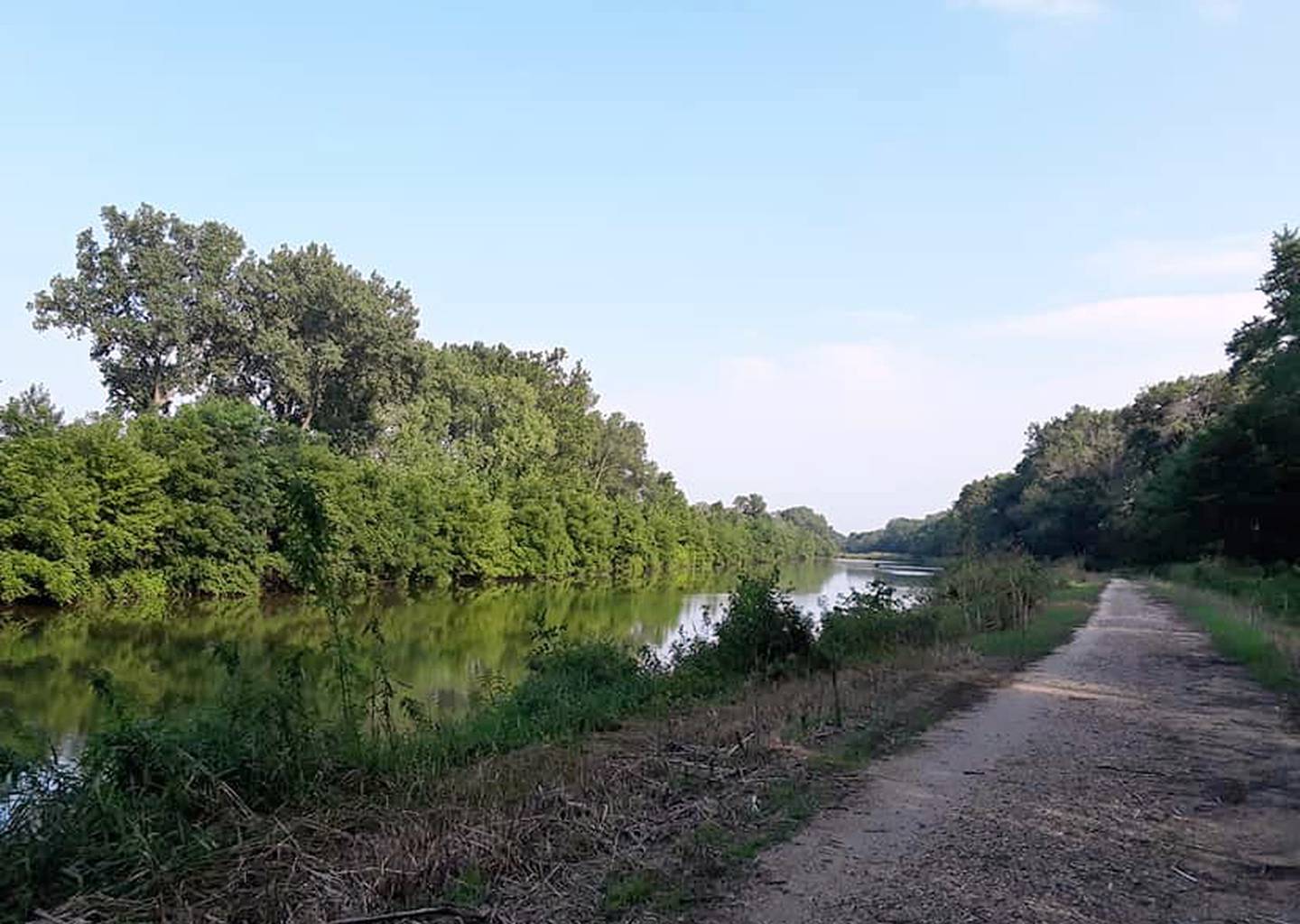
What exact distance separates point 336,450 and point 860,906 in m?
53.4

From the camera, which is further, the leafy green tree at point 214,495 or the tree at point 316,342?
the tree at point 316,342

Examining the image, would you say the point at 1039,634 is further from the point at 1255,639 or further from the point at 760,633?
the point at 760,633

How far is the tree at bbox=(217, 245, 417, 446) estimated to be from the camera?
176ft

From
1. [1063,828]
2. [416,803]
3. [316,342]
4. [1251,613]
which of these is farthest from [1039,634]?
[316,342]

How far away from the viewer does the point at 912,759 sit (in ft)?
29.5

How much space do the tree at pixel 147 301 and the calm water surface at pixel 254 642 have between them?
19096mm

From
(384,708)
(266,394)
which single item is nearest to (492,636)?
(384,708)

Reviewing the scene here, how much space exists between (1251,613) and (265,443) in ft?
132

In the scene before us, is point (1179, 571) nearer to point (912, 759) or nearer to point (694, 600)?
point (694, 600)

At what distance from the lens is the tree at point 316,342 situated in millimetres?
53781

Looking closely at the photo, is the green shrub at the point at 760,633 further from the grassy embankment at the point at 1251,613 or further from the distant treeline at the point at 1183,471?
the distant treeline at the point at 1183,471

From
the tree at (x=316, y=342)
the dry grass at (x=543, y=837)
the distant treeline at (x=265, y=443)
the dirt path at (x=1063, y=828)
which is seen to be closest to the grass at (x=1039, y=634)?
the dirt path at (x=1063, y=828)

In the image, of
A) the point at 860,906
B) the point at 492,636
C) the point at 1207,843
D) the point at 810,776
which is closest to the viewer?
the point at 860,906

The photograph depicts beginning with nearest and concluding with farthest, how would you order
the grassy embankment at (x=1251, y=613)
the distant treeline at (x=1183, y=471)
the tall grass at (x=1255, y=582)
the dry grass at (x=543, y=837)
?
the dry grass at (x=543, y=837)
the grassy embankment at (x=1251, y=613)
the tall grass at (x=1255, y=582)
the distant treeline at (x=1183, y=471)
